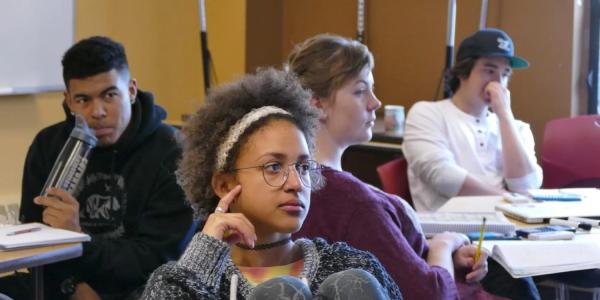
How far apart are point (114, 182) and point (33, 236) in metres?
0.40

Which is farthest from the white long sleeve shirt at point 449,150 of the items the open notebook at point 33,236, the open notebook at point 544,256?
the open notebook at point 33,236

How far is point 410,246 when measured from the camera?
6.77ft

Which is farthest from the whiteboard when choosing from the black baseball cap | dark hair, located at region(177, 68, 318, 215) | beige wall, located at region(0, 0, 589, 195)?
dark hair, located at region(177, 68, 318, 215)

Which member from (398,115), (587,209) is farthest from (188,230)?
(398,115)

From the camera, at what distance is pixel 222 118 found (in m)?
1.61

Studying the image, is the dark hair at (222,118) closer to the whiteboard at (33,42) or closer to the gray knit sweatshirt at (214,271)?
the gray knit sweatshirt at (214,271)

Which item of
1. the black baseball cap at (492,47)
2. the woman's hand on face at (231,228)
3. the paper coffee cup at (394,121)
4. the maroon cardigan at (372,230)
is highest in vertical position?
the black baseball cap at (492,47)

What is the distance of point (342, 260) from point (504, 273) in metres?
1.04

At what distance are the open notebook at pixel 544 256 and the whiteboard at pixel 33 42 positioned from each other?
2588mm

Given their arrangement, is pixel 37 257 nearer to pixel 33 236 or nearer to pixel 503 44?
pixel 33 236

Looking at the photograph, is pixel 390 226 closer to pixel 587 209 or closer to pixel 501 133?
pixel 587 209

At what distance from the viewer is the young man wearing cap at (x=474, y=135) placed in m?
3.52

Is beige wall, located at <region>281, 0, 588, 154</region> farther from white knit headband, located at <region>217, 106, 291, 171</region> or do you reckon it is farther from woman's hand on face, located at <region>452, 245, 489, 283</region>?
white knit headband, located at <region>217, 106, 291, 171</region>

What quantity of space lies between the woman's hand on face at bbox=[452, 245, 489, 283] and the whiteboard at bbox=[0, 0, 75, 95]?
2.52m
